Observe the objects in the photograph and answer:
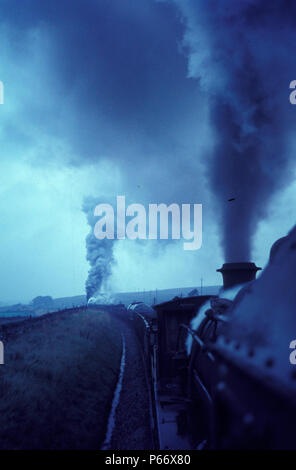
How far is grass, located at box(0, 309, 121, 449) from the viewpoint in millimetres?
7332

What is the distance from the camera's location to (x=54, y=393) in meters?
9.38

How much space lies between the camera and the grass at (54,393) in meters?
7.33

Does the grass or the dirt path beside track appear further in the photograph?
the dirt path beside track

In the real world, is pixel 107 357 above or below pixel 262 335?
below

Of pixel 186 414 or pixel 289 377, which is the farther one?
pixel 186 414

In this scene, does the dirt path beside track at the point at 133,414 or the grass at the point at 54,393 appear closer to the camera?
the grass at the point at 54,393

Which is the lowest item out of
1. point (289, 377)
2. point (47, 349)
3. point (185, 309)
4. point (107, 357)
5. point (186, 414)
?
point (107, 357)

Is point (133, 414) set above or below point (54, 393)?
below
